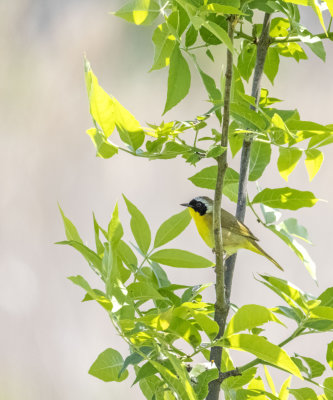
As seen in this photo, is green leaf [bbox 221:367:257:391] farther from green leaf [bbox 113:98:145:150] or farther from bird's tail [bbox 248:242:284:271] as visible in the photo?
bird's tail [bbox 248:242:284:271]

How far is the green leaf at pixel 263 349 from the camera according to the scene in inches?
18.5

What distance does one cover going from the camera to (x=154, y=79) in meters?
1.79

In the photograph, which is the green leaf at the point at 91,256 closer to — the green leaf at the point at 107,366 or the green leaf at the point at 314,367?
the green leaf at the point at 107,366

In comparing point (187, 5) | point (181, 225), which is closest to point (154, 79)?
point (181, 225)

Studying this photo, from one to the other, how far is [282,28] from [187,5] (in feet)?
0.89

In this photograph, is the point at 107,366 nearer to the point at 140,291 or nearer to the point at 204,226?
the point at 140,291

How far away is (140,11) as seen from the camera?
51 cm

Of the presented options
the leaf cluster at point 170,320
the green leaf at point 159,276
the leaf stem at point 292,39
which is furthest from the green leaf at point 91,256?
the leaf stem at point 292,39

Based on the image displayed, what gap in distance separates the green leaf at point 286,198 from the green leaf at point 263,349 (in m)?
0.18

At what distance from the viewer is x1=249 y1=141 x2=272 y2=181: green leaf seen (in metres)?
0.67

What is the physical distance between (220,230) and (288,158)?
6.7 inches

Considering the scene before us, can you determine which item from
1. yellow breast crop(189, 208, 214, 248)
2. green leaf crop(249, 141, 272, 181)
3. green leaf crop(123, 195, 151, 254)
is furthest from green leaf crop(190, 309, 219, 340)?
yellow breast crop(189, 208, 214, 248)

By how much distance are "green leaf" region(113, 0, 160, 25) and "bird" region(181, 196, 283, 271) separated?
0.51 metres

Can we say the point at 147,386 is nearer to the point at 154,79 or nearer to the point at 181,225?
the point at 181,225
